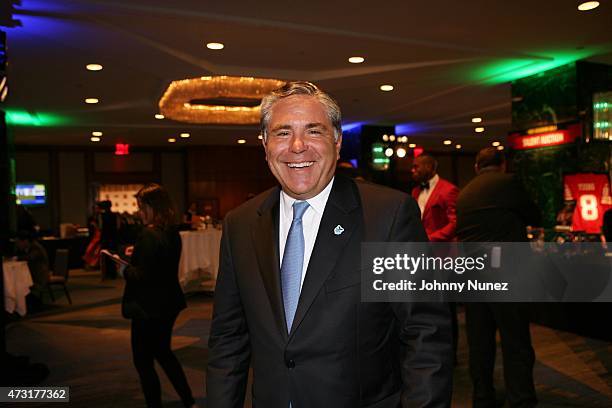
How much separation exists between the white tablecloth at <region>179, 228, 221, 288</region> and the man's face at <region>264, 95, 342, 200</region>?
7152 mm

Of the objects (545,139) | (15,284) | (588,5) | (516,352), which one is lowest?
(516,352)

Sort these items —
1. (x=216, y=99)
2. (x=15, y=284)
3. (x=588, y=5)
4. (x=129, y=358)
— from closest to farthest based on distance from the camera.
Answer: (x=588, y=5) < (x=129, y=358) < (x=15, y=284) < (x=216, y=99)

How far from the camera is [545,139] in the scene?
795cm

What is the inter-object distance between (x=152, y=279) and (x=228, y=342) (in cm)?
204

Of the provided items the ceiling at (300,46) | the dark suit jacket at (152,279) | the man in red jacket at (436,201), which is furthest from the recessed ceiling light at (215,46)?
the dark suit jacket at (152,279)

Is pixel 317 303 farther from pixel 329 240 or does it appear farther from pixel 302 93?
pixel 302 93

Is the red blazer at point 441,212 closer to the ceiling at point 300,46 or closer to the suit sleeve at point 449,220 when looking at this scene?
the suit sleeve at point 449,220

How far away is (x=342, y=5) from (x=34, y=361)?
445cm

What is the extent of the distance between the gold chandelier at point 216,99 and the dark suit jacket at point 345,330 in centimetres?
635

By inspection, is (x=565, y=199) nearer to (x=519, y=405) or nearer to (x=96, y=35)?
(x=519, y=405)

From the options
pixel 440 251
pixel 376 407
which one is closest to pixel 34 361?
pixel 440 251

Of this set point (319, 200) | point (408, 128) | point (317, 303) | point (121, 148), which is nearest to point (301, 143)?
point (319, 200)

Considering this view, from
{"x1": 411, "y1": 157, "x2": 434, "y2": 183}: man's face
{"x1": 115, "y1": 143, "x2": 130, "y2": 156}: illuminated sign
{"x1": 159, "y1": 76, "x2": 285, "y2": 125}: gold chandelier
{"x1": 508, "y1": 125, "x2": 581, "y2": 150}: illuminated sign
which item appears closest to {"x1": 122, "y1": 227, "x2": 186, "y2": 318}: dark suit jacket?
{"x1": 411, "y1": 157, "x2": 434, "y2": 183}: man's face

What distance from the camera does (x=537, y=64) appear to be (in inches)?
298
